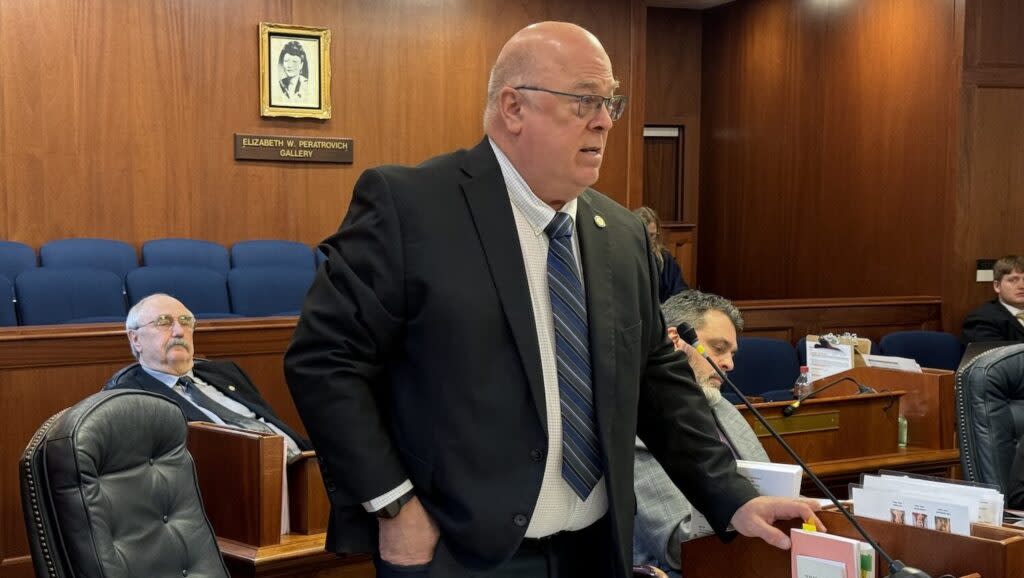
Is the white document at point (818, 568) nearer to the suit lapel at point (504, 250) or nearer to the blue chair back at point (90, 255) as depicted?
the suit lapel at point (504, 250)

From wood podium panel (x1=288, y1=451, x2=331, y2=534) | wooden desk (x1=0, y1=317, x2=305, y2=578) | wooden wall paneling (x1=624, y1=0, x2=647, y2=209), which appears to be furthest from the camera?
wooden wall paneling (x1=624, y1=0, x2=647, y2=209)

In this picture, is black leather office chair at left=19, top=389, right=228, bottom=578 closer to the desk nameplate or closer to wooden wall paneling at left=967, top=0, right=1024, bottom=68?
the desk nameplate

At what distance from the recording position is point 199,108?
7.33 m

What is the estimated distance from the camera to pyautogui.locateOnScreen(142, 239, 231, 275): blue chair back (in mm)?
6844

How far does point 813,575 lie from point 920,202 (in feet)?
23.2

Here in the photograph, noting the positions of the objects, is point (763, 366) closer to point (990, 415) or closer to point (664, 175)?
point (990, 415)

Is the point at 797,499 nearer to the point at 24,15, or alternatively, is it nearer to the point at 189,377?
the point at 189,377

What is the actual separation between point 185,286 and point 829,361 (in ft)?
11.7

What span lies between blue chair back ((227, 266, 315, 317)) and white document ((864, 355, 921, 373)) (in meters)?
3.29

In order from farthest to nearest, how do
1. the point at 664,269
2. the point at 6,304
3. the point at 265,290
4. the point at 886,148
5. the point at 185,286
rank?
the point at 886,148 < the point at 265,290 < the point at 664,269 < the point at 185,286 < the point at 6,304

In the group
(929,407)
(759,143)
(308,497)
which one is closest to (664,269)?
(929,407)

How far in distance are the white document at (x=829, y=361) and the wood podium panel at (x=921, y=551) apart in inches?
95.2

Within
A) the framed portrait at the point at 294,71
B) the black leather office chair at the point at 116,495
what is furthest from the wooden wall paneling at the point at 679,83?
the black leather office chair at the point at 116,495

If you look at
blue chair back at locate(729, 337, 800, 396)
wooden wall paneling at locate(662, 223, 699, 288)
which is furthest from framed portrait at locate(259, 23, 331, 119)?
blue chair back at locate(729, 337, 800, 396)
